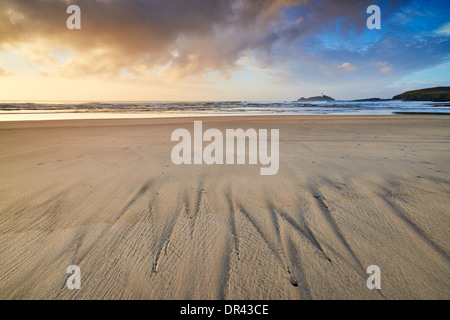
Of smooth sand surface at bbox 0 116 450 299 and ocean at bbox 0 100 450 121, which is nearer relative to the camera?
smooth sand surface at bbox 0 116 450 299

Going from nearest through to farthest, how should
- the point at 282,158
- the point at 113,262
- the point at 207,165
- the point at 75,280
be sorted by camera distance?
the point at 75,280
the point at 113,262
the point at 207,165
the point at 282,158

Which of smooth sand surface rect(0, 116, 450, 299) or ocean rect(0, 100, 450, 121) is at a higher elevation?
ocean rect(0, 100, 450, 121)

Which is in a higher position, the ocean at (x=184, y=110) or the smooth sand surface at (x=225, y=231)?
the ocean at (x=184, y=110)

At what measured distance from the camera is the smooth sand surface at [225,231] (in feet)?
4.51

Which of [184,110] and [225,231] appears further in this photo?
[184,110]

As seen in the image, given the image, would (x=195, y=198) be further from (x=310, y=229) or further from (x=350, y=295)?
(x=350, y=295)

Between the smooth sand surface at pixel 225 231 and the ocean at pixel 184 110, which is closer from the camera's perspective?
the smooth sand surface at pixel 225 231

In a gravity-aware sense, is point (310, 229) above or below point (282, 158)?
below

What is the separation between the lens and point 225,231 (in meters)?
1.92

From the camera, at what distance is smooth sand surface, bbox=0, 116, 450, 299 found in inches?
54.1

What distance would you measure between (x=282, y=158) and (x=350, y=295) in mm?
3054

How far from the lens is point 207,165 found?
379 cm

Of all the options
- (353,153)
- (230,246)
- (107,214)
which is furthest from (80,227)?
(353,153)

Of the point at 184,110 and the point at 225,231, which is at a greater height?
the point at 184,110
